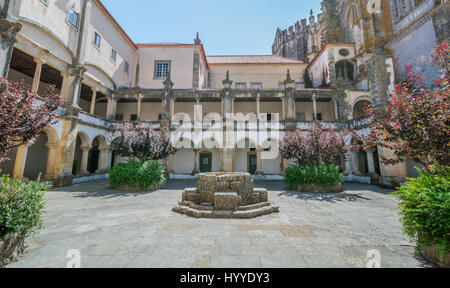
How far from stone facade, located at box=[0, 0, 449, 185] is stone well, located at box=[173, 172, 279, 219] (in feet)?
33.9

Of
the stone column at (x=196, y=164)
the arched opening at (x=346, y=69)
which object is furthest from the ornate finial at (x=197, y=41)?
the arched opening at (x=346, y=69)

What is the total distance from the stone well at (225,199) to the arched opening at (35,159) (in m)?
16.2

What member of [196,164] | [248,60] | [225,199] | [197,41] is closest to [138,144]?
[196,164]

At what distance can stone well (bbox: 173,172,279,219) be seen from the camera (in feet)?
19.0

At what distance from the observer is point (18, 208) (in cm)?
309

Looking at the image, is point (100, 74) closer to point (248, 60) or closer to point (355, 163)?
point (248, 60)

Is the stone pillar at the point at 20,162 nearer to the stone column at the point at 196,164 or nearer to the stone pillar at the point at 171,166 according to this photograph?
the stone pillar at the point at 171,166

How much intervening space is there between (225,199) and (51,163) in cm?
1375

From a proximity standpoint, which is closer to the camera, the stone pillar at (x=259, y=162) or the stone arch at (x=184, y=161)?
the stone pillar at (x=259, y=162)

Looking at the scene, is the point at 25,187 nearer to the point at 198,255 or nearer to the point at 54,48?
the point at 198,255

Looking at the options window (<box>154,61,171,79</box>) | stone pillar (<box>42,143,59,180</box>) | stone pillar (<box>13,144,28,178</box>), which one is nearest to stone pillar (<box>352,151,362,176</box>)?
window (<box>154,61,171,79</box>)

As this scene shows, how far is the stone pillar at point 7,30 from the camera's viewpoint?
30.1 feet

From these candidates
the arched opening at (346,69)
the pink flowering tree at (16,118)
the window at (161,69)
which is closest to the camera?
the pink flowering tree at (16,118)

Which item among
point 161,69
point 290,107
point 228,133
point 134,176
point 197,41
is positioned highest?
point 197,41
